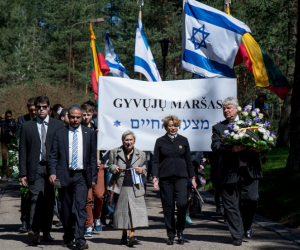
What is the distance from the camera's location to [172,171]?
23.4 ft

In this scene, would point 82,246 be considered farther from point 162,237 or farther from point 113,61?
point 113,61

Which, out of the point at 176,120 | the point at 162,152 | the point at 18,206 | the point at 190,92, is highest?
the point at 190,92

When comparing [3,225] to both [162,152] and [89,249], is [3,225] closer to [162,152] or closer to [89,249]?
[89,249]

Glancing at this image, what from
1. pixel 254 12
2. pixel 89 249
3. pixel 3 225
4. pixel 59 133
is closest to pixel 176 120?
pixel 59 133

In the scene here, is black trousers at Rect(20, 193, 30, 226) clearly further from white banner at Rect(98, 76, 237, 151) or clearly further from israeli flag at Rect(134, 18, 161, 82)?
israeli flag at Rect(134, 18, 161, 82)

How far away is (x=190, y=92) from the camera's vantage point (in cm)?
792

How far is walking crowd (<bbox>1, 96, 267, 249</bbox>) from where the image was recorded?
680 centimetres

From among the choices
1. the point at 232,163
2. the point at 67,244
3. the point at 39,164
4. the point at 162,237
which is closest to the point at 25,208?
the point at 39,164

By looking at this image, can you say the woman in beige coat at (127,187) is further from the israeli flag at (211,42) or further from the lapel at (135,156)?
the israeli flag at (211,42)

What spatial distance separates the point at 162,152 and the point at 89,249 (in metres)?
1.77

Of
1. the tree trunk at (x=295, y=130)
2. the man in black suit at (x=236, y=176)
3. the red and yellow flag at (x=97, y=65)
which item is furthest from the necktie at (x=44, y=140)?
the red and yellow flag at (x=97, y=65)

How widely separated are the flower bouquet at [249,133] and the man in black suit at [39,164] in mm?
2622

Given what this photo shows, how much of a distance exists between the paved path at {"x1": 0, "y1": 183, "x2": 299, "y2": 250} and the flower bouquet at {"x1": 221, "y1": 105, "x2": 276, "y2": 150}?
1416 millimetres

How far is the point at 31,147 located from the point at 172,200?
2258 millimetres
